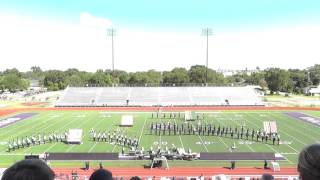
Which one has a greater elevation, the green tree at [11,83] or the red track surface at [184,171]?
the green tree at [11,83]

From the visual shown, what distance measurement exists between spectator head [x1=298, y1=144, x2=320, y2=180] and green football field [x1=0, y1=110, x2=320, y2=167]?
61.8ft

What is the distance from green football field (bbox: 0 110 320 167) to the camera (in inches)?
917

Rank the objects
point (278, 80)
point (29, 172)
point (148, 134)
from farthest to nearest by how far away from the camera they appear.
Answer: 1. point (278, 80)
2. point (148, 134)
3. point (29, 172)

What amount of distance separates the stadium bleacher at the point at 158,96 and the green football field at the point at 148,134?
34.1ft

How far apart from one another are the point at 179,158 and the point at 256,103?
35.0m

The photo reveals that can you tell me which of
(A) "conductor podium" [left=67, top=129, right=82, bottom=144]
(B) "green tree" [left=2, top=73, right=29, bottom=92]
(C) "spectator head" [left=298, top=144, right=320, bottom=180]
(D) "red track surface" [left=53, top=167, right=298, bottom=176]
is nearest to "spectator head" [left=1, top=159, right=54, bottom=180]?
(C) "spectator head" [left=298, top=144, right=320, bottom=180]

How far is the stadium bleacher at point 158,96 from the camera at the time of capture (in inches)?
2156

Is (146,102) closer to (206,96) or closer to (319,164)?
(206,96)

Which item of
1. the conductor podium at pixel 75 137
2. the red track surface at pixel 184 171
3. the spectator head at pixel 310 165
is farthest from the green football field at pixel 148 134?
the spectator head at pixel 310 165

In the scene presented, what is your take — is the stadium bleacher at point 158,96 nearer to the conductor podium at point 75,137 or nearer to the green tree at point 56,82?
the conductor podium at point 75,137

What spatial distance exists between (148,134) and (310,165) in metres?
27.5

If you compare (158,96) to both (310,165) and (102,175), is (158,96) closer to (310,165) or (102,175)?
(102,175)

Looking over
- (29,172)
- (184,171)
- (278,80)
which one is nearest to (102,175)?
(29,172)

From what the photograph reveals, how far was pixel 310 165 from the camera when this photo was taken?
1803mm
